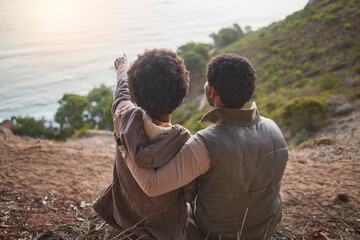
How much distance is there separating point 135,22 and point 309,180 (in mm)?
38987

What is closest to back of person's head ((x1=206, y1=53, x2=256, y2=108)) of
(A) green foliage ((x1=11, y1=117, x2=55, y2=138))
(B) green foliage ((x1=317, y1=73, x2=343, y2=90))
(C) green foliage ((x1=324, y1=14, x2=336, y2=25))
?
(B) green foliage ((x1=317, y1=73, x2=343, y2=90))

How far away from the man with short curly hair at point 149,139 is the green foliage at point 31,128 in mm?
16736

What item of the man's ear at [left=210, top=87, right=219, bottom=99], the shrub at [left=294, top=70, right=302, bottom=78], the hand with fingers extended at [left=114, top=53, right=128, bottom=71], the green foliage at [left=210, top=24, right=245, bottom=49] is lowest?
the shrub at [left=294, top=70, right=302, bottom=78]

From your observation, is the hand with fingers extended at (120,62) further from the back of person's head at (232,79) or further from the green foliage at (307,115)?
the green foliage at (307,115)

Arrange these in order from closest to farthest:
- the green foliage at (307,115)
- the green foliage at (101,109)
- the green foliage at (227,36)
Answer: the green foliage at (307,115)
the green foliage at (101,109)
the green foliage at (227,36)

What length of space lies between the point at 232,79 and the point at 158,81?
0.38 meters

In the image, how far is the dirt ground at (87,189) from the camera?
240cm

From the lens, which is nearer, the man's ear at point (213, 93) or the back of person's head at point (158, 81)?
the back of person's head at point (158, 81)

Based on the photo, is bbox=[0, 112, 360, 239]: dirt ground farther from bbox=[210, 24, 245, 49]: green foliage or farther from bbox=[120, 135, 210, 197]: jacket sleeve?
bbox=[210, 24, 245, 49]: green foliage

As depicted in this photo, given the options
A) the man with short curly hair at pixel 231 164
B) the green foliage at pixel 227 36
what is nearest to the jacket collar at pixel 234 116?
the man with short curly hair at pixel 231 164

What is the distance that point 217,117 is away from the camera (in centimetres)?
142

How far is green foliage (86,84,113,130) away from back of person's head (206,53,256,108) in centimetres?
2041

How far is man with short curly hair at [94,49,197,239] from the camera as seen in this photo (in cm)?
130

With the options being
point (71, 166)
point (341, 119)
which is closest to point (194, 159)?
point (71, 166)
